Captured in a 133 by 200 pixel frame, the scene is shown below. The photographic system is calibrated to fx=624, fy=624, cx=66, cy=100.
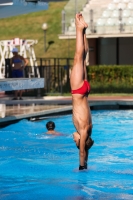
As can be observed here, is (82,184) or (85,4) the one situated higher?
(85,4)

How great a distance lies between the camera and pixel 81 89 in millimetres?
8039

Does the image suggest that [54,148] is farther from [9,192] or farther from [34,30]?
[34,30]

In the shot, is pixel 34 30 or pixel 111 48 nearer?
pixel 111 48

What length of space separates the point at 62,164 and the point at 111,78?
17277 millimetres

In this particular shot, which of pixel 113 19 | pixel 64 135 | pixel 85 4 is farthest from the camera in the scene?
pixel 85 4

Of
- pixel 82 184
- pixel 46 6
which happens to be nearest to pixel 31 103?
pixel 46 6

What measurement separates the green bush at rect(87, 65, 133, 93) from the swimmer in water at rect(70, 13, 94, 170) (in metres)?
18.2

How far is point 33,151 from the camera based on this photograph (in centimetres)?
1218

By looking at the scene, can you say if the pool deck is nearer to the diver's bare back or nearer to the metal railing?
the metal railing

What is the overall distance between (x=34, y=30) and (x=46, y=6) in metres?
32.4

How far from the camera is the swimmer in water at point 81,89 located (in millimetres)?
7996

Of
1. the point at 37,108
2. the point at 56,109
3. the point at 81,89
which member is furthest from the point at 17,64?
the point at 81,89

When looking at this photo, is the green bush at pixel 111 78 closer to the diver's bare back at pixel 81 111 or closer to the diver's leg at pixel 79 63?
the diver's bare back at pixel 81 111

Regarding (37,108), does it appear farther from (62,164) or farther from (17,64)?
(62,164)
